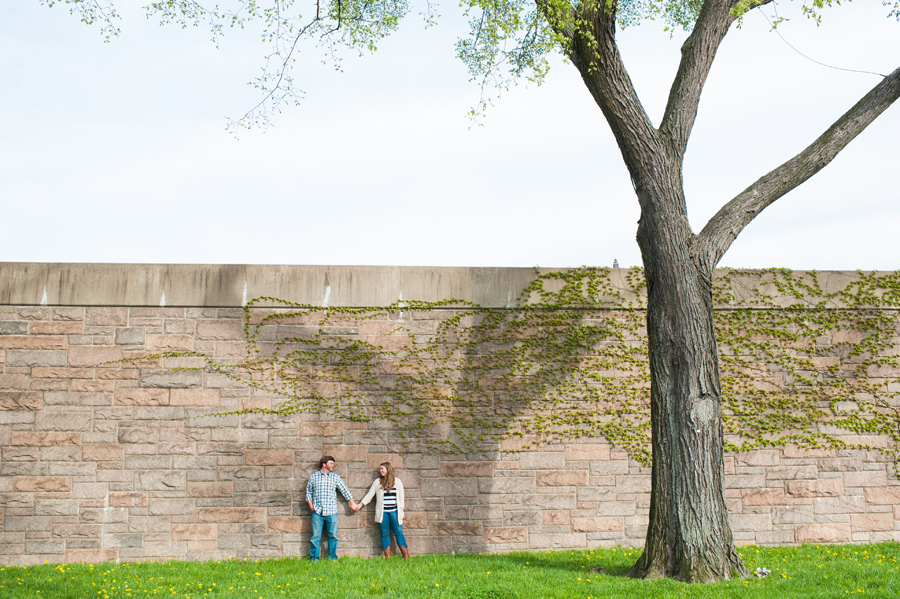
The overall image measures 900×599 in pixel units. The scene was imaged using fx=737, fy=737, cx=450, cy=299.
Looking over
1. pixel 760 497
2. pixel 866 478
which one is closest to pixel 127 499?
pixel 760 497

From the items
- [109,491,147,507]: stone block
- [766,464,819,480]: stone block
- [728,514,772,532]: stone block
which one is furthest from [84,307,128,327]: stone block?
[766,464,819,480]: stone block

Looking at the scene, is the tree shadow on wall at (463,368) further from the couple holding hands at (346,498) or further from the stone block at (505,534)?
the stone block at (505,534)

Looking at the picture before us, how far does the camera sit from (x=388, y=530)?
869 cm

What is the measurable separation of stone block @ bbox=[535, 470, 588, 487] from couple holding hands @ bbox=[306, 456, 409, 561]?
5.64ft

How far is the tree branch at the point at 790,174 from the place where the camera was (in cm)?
727

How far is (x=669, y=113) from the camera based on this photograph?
7.49 meters

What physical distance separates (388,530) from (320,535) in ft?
2.59

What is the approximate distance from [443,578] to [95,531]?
171 inches

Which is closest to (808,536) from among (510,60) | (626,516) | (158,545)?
(626,516)

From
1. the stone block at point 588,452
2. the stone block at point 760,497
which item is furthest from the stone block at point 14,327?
the stone block at point 760,497

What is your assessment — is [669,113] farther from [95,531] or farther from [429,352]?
[95,531]

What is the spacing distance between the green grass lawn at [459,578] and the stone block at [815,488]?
2.57ft

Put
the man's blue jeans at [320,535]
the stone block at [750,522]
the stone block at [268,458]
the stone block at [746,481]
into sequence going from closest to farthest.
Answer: the man's blue jeans at [320,535]
the stone block at [268,458]
the stone block at [750,522]
the stone block at [746,481]

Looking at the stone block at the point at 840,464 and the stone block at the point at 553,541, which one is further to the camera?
the stone block at the point at 840,464
